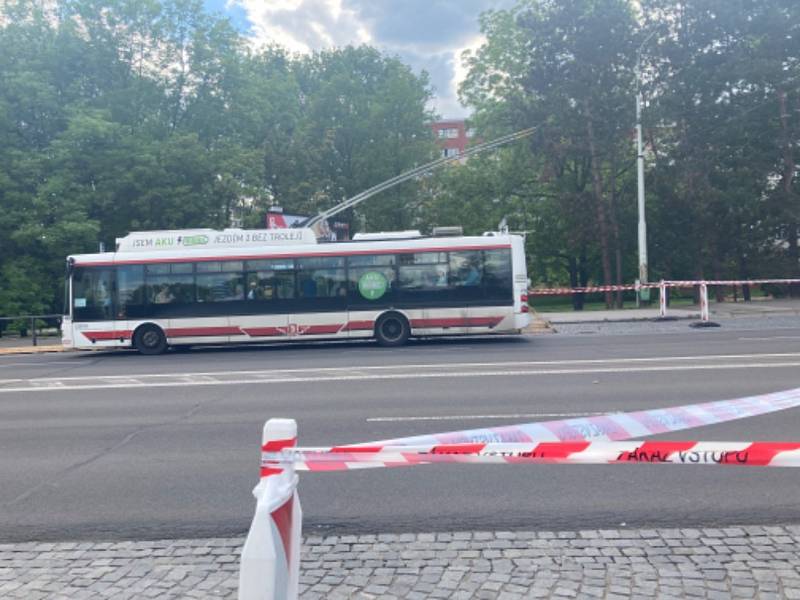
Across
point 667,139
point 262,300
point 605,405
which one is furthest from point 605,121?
point 605,405

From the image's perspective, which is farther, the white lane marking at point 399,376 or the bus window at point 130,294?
the bus window at point 130,294

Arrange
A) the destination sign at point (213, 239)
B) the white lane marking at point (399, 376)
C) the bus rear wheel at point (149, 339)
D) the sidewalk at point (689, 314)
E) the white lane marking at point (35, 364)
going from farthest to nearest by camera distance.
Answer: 1. the sidewalk at point (689, 314)
2. the destination sign at point (213, 239)
3. the bus rear wheel at point (149, 339)
4. the white lane marking at point (35, 364)
5. the white lane marking at point (399, 376)

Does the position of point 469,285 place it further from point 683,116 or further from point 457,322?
point 683,116

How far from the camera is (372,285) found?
19453mm

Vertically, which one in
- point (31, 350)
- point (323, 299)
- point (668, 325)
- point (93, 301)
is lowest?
point (31, 350)

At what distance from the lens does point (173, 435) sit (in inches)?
341

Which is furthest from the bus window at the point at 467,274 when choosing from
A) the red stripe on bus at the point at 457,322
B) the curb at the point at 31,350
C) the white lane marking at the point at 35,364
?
the curb at the point at 31,350

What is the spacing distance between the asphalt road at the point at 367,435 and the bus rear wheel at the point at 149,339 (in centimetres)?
295

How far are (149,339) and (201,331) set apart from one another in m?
1.40

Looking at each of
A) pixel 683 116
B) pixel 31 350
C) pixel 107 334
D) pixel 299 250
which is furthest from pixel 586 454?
pixel 683 116

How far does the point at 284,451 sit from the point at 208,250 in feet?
57.1

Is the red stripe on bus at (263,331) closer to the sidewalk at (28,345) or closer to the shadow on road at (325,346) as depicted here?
the shadow on road at (325,346)

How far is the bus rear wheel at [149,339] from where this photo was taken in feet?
65.0

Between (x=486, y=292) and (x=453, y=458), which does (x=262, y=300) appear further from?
(x=453, y=458)
